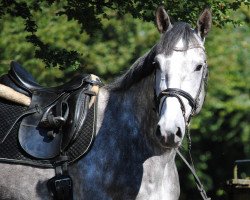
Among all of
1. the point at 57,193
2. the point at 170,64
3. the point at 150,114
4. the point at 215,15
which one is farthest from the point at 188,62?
the point at 215,15

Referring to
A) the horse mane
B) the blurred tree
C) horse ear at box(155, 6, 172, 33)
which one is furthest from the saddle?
the blurred tree

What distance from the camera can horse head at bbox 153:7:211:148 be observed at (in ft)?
19.4

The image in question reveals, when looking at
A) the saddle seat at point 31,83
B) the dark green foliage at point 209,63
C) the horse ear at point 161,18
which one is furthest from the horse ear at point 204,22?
the dark green foliage at point 209,63

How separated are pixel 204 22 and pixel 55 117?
153 cm

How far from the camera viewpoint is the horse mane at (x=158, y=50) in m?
6.29

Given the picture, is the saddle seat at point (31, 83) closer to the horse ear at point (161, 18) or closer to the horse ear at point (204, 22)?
the horse ear at point (161, 18)

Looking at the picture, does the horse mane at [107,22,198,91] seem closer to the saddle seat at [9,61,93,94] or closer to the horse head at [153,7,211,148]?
the horse head at [153,7,211,148]

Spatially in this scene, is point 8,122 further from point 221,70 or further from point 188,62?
point 221,70

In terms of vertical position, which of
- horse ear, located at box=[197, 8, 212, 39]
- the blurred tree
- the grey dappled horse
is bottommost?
the grey dappled horse

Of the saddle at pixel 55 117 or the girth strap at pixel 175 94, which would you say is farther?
the saddle at pixel 55 117

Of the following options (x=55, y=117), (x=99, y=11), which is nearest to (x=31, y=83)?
(x=55, y=117)

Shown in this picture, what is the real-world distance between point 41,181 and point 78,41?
1608 centimetres

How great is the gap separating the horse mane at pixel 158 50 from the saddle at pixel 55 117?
0.35m

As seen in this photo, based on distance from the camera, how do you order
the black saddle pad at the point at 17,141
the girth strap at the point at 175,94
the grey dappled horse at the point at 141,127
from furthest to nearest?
the black saddle pad at the point at 17,141 → the grey dappled horse at the point at 141,127 → the girth strap at the point at 175,94
